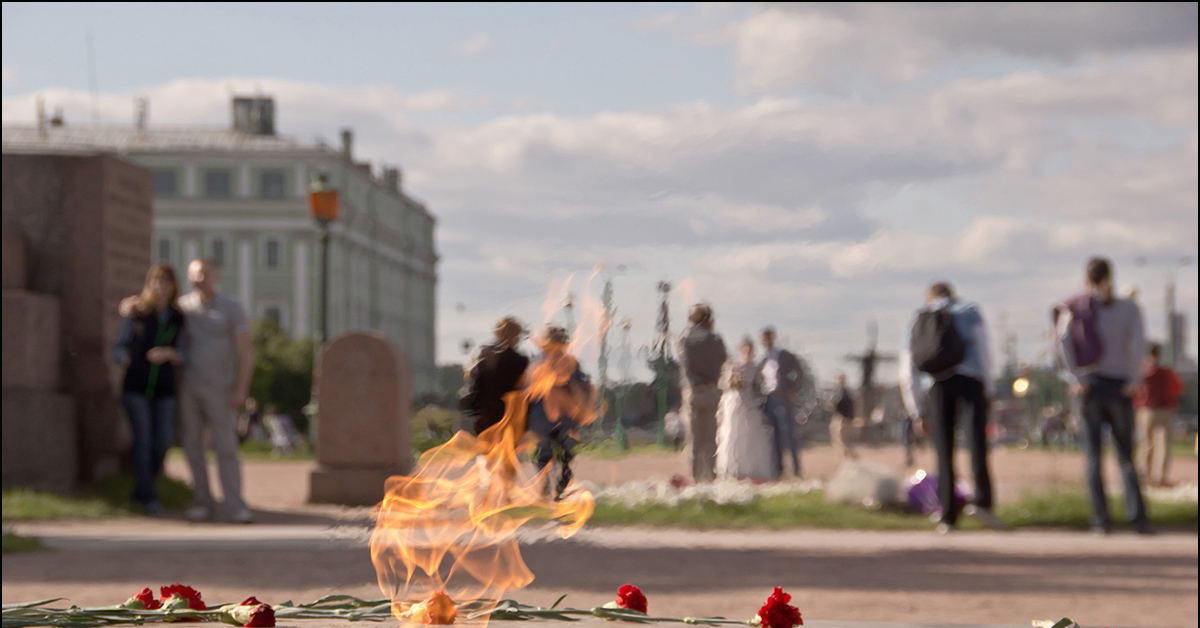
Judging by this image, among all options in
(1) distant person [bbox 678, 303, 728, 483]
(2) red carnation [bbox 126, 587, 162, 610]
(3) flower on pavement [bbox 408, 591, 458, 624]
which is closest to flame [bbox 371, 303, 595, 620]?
(3) flower on pavement [bbox 408, 591, 458, 624]

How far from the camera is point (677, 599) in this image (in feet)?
21.6

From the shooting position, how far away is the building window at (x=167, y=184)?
7552cm

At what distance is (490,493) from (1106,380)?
739 cm

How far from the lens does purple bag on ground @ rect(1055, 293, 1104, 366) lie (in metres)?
9.80

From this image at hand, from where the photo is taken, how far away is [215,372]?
35.0 ft

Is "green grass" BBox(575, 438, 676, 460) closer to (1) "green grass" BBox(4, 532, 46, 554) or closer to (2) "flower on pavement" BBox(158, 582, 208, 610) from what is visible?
(2) "flower on pavement" BBox(158, 582, 208, 610)

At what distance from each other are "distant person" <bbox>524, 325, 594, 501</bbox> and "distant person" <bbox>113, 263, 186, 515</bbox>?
7.56 metres

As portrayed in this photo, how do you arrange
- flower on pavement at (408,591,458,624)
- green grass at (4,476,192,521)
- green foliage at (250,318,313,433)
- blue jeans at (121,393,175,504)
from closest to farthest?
flower on pavement at (408,591,458,624), green grass at (4,476,192,521), blue jeans at (121,393,175,504), green foliage at (250,318,313,433)

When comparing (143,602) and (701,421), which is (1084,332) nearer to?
(701,421)

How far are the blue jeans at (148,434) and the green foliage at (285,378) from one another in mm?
40521

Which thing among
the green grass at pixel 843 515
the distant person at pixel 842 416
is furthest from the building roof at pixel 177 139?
the green grass at pixel 843 515

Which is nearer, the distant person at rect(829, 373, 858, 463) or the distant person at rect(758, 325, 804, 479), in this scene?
the distant person at rect(758, 325, 804, 479)

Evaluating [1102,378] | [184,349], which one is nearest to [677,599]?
[1102,378]

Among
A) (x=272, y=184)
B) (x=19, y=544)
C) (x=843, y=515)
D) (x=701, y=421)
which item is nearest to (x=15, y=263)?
(x=19, y=544)
